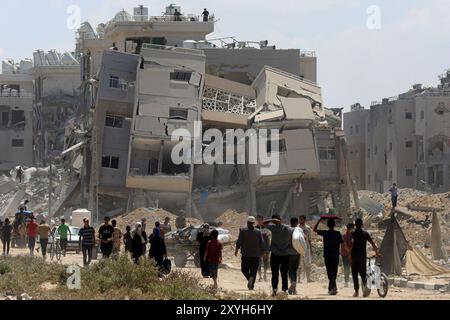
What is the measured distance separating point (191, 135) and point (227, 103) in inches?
145

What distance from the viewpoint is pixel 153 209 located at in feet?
185

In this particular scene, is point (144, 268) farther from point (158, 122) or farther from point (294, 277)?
point (158, 122)

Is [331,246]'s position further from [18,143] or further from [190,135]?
[18,143]

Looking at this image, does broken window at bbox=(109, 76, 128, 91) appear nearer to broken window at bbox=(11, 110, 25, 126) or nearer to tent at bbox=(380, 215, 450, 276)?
tent at bbox=(380, 215, 450, 276)

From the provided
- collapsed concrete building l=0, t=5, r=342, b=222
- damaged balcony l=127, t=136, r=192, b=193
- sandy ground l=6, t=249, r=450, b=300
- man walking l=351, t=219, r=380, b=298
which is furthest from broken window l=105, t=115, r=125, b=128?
man walking l=351, t=219, r=380, b=298

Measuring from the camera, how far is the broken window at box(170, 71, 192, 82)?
61.0 m

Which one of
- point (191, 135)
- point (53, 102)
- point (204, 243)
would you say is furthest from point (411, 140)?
point (204, 243)

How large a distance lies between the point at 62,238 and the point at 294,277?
1344cm

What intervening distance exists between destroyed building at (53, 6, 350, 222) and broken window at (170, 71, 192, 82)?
49mm

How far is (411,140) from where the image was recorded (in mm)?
89688

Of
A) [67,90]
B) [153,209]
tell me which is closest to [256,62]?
[153,209]

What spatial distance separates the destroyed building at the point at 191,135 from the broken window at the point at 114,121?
0.05m

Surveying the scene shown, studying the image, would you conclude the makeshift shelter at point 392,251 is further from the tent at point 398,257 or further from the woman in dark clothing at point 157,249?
the woman in dark clothing at point 157,249

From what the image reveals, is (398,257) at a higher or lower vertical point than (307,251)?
higher
